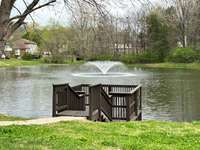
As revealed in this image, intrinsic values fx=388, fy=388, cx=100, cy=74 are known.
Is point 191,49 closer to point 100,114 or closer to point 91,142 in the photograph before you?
point 100,114

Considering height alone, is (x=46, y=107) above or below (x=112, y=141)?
below

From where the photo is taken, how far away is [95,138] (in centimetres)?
585

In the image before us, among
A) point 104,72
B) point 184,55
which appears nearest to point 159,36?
point 184,55

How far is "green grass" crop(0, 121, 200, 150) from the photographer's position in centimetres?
516

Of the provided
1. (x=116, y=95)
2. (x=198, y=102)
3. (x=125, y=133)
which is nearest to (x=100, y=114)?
(x=116, y=95)

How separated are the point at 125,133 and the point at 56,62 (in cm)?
6643

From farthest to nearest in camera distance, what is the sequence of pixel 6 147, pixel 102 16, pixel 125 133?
pixel 102 16, pixel 125 133, pixel 6 147

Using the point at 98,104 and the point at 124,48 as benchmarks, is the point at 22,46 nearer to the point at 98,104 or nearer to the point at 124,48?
the point at 124,48

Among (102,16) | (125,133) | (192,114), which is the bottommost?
(192,114)

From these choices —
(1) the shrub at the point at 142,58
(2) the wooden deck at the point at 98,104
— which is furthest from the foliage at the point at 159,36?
(2) the wooden deck at the point at 98,104

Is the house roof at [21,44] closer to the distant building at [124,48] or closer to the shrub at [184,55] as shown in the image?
the distant building at [124,48]

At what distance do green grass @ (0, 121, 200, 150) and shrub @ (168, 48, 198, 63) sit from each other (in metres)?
50.2

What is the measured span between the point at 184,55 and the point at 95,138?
51921 millimetres

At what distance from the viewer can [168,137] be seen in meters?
6.05
